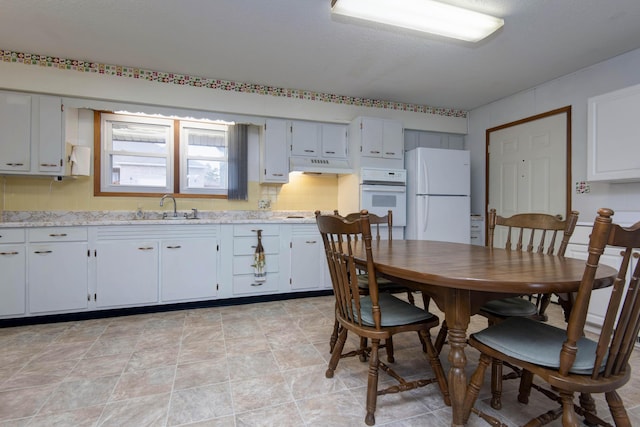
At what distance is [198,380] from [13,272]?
2153 mm

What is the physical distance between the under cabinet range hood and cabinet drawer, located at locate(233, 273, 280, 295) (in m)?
1.31

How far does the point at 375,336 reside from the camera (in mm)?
1501

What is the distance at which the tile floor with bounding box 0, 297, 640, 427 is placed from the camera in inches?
61.3

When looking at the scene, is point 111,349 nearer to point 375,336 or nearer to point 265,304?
point 265,304

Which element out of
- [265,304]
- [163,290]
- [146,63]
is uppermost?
[146,63]

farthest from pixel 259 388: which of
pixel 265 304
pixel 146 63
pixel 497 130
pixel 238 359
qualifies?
pixel 497 130

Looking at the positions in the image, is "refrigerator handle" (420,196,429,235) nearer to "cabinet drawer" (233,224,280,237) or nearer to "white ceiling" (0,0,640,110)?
"white ceiling" (0,0,640,110)

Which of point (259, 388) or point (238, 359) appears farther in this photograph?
point (238, 359)

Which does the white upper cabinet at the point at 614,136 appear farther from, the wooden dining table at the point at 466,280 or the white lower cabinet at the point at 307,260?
the white lower cabinet at the point at 307,260

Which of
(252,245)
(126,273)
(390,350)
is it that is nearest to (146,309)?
(126,273)

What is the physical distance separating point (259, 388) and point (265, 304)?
5.56ft

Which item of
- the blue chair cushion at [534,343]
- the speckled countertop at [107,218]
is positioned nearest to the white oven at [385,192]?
the speckled countertop at [107,218]

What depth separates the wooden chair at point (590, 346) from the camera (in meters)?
0.99

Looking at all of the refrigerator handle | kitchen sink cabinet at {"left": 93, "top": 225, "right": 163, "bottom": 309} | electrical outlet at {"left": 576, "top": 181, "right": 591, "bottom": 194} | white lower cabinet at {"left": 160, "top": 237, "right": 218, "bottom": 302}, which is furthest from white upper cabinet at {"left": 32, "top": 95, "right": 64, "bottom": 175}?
electrical outlet at {"left": 576, "top": 181, "right": 591, "bottom": 194}
